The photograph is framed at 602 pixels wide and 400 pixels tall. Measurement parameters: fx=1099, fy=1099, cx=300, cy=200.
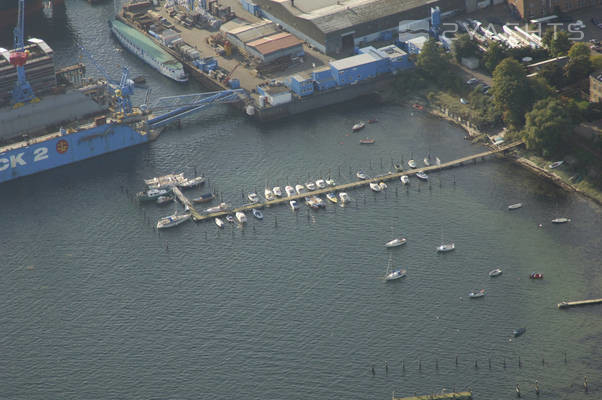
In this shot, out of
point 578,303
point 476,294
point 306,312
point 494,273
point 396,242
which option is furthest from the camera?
point 396,242

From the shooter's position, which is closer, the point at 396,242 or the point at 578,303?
the point at 578,303

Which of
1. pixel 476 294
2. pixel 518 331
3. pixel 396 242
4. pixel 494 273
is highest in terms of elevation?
pixel 396 242

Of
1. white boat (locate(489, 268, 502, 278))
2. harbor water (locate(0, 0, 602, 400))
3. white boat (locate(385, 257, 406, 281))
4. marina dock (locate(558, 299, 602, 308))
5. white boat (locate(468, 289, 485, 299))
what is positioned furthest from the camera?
white boat (locate(385, 257, 406, 281))

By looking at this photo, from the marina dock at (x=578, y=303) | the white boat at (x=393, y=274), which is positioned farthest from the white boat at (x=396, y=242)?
the marina dock at (x=578, y=303)

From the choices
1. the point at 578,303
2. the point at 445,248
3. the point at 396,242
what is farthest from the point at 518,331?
the point at 396,242

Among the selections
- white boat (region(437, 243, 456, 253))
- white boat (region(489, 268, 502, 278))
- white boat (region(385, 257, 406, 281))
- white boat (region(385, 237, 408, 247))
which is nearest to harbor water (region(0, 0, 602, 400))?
white boat (region(489, 268, 502, 278))

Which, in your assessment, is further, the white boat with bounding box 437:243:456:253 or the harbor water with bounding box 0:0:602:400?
the white boat with bounding box 437:243:456:253

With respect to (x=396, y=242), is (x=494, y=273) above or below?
below

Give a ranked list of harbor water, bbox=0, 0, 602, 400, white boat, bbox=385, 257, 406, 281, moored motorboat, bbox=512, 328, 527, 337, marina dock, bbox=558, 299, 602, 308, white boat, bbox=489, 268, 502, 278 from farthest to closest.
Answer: white boat, bbox=385, 257, 406, 281
white boat, bbox=489, 268, 502, 278
marina dock, bbox=558, 299, 602, 308
moored motorboat, bbox=512, 328, 527, 337
harbor water, bbox=0, 0, 602, 400

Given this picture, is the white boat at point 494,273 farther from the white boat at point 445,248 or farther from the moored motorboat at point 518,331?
the moored motorboat at point 518,331

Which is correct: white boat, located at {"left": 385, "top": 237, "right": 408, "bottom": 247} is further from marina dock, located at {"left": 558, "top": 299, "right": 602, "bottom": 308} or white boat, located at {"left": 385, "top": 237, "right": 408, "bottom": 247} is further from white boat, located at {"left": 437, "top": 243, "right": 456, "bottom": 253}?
marina dock, located at {"left": 558, "top": 299, "right": 602, "bottom": 308}

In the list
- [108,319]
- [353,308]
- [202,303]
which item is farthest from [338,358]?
[108,319]

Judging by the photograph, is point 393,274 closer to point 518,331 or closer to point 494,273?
point 494,273
